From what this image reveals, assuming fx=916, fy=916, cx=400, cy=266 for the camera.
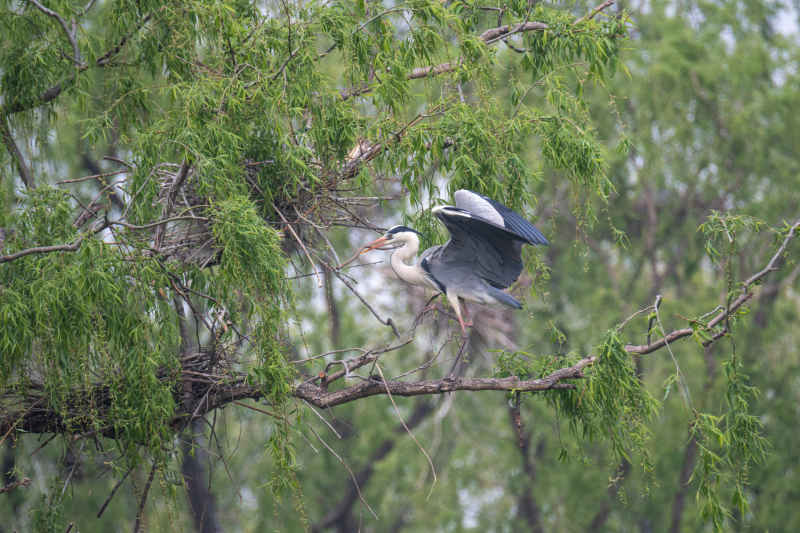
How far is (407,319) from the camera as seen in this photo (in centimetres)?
1138

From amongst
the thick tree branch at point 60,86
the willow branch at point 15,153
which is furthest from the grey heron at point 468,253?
the willow branch at point 15,153

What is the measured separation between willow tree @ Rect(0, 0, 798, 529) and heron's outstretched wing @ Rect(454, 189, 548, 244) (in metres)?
0.37

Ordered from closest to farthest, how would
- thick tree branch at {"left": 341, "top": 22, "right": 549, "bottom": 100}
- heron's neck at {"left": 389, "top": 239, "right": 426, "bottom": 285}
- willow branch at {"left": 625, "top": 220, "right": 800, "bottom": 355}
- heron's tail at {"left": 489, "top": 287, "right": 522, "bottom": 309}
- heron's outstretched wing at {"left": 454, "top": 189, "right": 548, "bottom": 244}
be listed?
willow branch at {"left": 625, "top": 220, "right": 800, "bottom": 355} → heron's outstretched wing at {"left": 454, "top": 189, "right": 548, "bottom": 244} → heron's tail at {"left": 489, "top": 287, "right": 522, "bottom": 309} → thick tree branch at {"left": 341, "top": 22, "right": 549, "bottom": 100} → heron's neck at {"left": 389, "top": 239, "right": 426, "bottom": 285}

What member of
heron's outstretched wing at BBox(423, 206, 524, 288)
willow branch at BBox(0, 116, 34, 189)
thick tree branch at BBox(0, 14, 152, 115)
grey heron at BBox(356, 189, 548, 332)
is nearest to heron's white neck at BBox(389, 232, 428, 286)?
grey heron at BBox(356, 189, 548, 332)

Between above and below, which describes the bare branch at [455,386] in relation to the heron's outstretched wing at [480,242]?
below

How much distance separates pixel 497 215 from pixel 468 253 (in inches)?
20.9

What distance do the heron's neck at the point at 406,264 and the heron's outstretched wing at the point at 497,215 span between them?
672 millimetres

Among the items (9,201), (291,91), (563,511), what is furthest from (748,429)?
(563,511)

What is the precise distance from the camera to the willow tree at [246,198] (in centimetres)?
430

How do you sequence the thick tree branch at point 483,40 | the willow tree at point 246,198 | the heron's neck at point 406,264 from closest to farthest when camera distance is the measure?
1. the willow tree at point 246,198
2. the thick tree branch at point 483,40
3. the heron's neck at point 406,264

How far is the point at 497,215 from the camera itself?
4.66 metres

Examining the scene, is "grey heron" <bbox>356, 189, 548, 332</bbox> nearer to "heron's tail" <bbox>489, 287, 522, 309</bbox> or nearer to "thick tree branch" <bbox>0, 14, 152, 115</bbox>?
"heron's tail" <bbox>489, 287, 522, 309</bbox>

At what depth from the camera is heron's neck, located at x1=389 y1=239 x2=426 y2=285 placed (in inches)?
211

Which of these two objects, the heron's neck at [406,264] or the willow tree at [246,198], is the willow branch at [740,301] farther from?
the heron's neck at [406,264]
